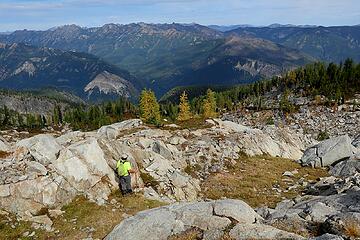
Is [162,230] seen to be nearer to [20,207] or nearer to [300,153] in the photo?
[20,207]

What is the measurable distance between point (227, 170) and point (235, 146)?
826 cm

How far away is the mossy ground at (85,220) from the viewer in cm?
2516

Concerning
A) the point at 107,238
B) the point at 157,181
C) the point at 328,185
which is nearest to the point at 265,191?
the point at 328,185

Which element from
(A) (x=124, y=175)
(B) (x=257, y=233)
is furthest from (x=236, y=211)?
(A) (x=124, y=175)

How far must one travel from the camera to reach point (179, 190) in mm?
36625

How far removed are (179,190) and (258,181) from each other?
451 inches

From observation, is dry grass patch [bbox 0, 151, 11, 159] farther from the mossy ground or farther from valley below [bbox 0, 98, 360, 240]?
the mossy ground

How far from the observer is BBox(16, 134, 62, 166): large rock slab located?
3225cm

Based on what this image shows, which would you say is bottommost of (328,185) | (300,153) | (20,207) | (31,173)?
(300,153)

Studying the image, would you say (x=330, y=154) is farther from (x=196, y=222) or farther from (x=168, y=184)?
(x=196, y=222)

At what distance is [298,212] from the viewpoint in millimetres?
24875

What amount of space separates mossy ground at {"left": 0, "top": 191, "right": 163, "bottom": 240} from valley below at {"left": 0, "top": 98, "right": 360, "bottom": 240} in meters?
0.07

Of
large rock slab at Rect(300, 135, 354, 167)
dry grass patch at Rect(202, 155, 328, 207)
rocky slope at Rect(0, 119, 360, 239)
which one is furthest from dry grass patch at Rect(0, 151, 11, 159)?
large rock slab at Rect(300, 135, 354, 167)

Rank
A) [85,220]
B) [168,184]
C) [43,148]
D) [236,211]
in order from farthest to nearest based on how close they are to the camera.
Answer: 1. [168,184]
2. [43,148]
3. [85,220]
4. [236,211]
